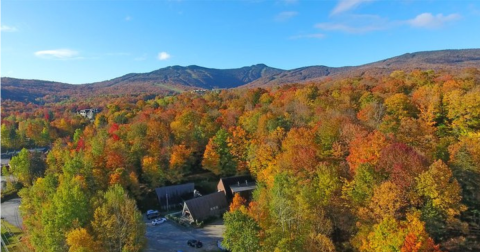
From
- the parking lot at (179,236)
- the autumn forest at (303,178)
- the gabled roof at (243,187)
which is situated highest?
the autumn forest at (303,178)

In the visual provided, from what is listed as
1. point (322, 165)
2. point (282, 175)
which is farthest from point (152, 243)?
point (322, 165)

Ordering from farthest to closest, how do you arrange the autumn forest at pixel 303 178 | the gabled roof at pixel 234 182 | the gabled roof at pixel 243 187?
the gabled roof at pixel 234 182
the gabled roof at pixel 243 187
the autumn forest at pixel 303 178

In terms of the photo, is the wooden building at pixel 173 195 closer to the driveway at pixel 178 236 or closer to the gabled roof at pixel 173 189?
the gabled roof at pixel 173 189

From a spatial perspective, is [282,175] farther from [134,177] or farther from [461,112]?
[461,112]

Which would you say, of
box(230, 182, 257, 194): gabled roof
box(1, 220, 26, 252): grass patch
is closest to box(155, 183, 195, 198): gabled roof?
box(230, 182, 257, 194): gabled roof

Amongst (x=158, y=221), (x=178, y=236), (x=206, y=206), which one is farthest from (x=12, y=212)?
(x=206, y=206)

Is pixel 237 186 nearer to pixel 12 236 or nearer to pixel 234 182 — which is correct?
pixel 234 182

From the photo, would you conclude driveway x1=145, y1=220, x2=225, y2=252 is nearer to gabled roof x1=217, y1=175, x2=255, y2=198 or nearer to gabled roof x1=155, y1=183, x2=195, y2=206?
gabled roof x1=155, y1=183, x2=195, y2=206

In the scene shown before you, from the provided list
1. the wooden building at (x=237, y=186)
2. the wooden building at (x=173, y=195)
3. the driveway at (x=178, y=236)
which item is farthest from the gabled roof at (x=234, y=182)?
the driveway at (x=178, y=236)
